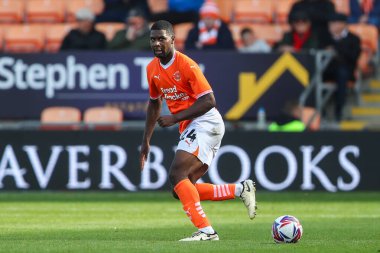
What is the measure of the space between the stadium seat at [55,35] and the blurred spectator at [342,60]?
16.2 ft

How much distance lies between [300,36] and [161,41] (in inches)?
374

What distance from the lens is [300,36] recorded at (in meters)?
20.0

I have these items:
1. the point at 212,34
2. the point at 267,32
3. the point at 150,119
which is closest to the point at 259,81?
the point at 212,34

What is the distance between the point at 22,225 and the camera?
43.7 feet

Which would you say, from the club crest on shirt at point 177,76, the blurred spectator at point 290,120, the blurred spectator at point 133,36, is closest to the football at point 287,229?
the club crest on shirt at point 177,76

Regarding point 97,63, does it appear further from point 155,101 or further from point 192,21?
point 155,101

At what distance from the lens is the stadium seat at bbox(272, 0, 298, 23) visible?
21719 millimetres

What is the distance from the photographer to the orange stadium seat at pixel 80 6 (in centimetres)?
2209

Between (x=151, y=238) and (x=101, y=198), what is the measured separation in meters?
6.55

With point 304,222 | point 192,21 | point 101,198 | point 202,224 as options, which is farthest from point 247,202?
point 192,21

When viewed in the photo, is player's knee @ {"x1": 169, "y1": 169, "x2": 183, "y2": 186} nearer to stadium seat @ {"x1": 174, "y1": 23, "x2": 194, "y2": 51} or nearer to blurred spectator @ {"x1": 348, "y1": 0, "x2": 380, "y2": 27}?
stadium seat @ {"x1": 174, "y1": 23, "x2": 194, "y2": 51}

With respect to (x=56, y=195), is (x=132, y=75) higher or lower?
higher

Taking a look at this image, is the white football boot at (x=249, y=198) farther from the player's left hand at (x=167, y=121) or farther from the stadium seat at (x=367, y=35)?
the stadium seat at (x=367, y=35)

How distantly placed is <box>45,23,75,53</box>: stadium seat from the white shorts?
33.6 feet
